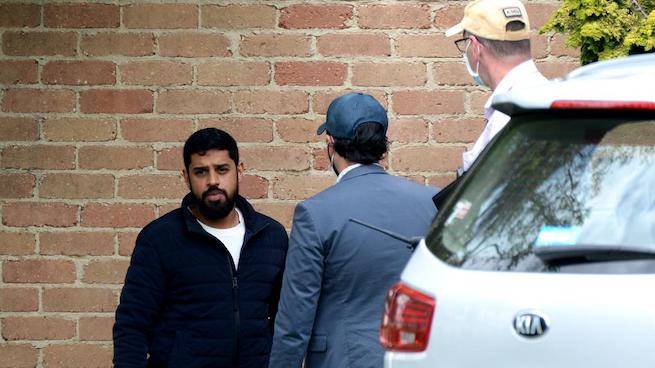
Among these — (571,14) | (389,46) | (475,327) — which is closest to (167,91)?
(389,46)

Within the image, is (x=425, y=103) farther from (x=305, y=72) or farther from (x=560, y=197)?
(x=560, y=197)

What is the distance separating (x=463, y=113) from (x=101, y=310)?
2.11 meters

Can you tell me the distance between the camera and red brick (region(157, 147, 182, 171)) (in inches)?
294

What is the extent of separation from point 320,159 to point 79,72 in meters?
1.30

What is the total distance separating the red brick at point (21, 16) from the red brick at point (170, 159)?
92 centimetres

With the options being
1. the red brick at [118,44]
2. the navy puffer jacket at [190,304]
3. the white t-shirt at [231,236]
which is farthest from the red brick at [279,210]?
the navy puffer jacket at [190,304]

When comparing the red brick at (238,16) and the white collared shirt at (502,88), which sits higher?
the red brick at (238,16)

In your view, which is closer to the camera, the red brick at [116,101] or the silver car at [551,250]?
the silver car at [551,250]

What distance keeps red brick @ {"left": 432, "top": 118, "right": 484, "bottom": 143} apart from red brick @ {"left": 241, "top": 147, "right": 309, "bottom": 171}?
682 millimetres

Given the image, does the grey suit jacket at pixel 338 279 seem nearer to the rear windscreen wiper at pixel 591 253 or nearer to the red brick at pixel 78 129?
the rear windscreen wiper at pixel 591 253

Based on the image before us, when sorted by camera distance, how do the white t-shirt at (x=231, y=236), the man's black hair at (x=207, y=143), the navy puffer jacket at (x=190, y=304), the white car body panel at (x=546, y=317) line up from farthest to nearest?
the man's black hair at (x=207, y=143), the white t-shirt at (x=231, y=236), the navy puffer jacket at (x=190, y=304), the white car body panel at (x=546, y=317)

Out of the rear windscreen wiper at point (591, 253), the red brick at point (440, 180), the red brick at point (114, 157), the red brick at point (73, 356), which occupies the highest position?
the rear windscreen wiper at point (591, 253)

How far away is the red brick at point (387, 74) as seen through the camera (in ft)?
24.5

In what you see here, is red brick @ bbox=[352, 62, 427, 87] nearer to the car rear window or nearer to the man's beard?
the man's beard
